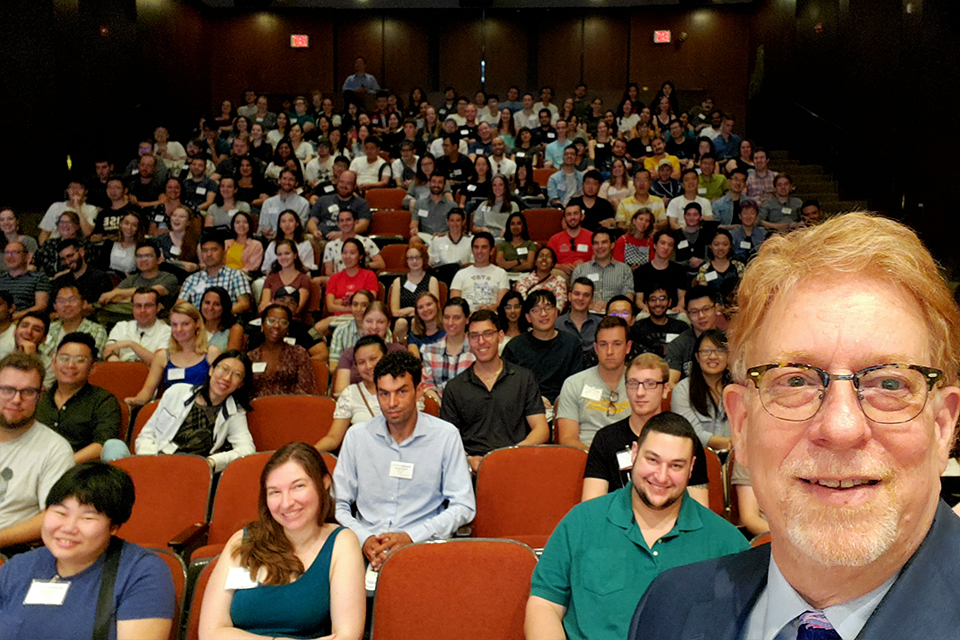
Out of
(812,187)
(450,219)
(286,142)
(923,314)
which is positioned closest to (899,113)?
(812,187)

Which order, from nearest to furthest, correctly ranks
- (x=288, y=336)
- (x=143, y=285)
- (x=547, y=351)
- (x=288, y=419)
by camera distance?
(x=288, y=419), (x=547, y=351), (x=288, y=336), (x=143, y=285)

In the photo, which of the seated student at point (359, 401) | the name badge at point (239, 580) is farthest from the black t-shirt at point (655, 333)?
the name badge at point (239, 580)

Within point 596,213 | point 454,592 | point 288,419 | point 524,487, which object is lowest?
point 454,592

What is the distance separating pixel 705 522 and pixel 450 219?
194 inches

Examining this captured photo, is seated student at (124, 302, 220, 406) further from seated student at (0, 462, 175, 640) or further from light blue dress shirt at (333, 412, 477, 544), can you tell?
seated student at (0, 462, 175, 640)

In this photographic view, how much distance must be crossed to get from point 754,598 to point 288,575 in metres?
1.87

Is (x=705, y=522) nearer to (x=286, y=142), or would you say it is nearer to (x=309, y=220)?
(x=309, y=220)

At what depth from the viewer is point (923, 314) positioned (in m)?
0.74

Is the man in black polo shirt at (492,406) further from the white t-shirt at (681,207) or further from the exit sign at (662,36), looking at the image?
the exit sign at (662,36)

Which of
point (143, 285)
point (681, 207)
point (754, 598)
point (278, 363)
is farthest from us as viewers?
point (681, 207)

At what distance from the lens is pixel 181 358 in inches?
178

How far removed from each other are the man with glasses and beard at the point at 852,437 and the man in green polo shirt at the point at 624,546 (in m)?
1.60

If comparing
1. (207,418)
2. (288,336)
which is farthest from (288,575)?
(288,336)

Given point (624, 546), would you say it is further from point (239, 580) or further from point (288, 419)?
point (288, 419)
